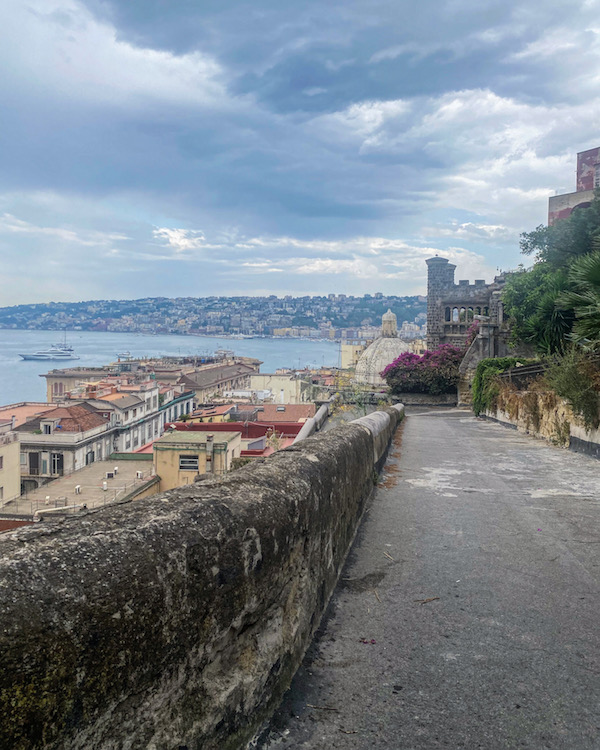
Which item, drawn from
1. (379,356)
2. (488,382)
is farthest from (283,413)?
(488,382)

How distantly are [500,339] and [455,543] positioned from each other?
27.6 meters

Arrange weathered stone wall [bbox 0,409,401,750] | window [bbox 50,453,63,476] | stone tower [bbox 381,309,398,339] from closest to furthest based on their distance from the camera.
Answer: weathered stone wall [bbox 0,409,401,750] < window [bbox 50,453,63,476] < stone tower [bbox 381,309,398,339]

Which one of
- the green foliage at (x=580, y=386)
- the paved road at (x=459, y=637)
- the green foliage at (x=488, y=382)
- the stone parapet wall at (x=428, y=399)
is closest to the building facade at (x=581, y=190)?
the stone parapet wall at (x=428, y=399)

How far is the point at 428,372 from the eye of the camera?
35781 mm

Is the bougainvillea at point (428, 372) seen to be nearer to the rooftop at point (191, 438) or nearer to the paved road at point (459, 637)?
the rooftop at point (191, 438)

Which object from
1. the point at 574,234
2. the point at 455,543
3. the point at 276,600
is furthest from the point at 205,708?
the point at 574,234

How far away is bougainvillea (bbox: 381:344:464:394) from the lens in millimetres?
35719

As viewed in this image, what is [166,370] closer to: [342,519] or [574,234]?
[574,234]

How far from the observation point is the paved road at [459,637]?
2.49 metres

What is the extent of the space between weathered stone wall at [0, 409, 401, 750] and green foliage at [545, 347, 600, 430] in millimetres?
8653

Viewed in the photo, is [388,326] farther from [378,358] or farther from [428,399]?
[428,399]

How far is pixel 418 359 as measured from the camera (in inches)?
1451

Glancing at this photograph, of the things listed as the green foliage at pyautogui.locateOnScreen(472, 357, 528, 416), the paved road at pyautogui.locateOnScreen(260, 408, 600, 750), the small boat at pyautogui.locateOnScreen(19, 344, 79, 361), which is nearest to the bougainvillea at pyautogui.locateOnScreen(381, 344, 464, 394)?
the green foliage at pyautogui.locateOnScreen(472, 357, 528, 416)

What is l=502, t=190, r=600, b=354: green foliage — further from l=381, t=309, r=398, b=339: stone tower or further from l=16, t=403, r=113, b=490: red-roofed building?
l=381, t=309, r=398, b=339: stone tower
